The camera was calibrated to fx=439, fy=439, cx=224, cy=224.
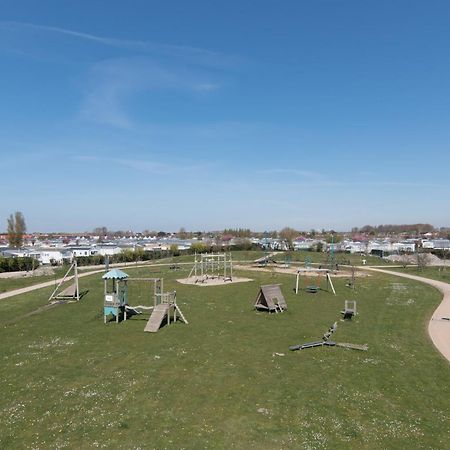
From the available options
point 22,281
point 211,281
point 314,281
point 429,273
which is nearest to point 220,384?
point 211,281

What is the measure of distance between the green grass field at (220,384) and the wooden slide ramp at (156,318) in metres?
0.56

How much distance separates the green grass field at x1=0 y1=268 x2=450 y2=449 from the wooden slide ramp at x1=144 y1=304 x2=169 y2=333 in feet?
1.85

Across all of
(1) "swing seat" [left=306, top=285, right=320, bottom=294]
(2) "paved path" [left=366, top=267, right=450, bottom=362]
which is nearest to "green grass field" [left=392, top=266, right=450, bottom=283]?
(2) "paved path" [left=366, top=267, right=450, bottom=362]

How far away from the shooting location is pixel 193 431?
11766 mm

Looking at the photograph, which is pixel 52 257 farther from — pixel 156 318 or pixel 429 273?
pixel 156 318

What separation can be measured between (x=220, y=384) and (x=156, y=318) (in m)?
9.65

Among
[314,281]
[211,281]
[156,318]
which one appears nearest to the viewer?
[156,318]

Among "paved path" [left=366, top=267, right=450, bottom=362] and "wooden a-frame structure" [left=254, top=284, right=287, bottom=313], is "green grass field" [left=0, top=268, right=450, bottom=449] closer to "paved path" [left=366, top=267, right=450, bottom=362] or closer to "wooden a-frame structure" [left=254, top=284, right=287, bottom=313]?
"paved path" [left=366, top=267, right=450, bottom=362]

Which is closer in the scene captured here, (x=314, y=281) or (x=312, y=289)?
(x=312, y=289)

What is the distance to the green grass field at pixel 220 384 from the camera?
11.6 meters

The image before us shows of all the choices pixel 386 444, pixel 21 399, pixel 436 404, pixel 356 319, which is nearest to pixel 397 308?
pixel 356 319

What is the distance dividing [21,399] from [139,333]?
920 cm

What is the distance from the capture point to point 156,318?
79.2 feet

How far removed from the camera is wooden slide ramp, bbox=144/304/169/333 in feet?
76.4
